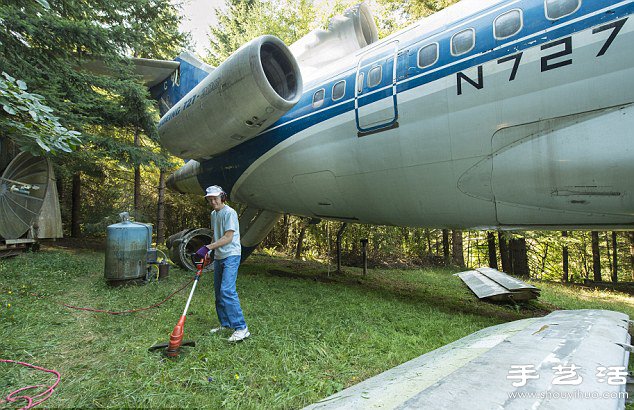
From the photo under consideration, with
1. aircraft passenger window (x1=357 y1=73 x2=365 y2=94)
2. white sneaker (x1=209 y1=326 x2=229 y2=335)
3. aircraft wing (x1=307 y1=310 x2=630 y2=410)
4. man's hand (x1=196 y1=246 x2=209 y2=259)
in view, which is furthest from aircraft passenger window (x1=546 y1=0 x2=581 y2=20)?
white sneaker (x1=209 y1=326 x2=229 y2=335)

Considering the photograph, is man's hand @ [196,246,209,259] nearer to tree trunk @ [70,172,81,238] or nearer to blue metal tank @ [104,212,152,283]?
blue metal tank @ [104,212,152,283]

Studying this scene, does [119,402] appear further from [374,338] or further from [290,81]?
[290,81]

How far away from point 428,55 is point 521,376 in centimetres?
328

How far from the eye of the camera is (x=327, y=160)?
4.76 m

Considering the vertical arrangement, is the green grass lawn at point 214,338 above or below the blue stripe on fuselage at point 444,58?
below

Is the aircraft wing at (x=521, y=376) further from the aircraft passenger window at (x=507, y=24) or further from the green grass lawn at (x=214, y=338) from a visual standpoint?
the aircraft passenger window at (x=507, y=24)

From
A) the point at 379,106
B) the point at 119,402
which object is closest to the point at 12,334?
the point at 119,402

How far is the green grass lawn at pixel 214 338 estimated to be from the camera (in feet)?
7.42

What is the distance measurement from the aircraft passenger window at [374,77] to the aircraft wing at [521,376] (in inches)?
124

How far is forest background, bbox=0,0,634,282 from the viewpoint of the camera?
6.16 metres

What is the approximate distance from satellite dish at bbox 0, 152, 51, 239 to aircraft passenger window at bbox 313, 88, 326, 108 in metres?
6.75

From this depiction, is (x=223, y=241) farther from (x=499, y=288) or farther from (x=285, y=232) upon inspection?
(x=285, y=232)

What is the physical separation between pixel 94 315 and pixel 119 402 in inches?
92.5

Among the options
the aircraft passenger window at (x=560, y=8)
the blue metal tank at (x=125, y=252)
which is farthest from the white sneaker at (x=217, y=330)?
the aircraft passenger window at (x=560, y=8)
